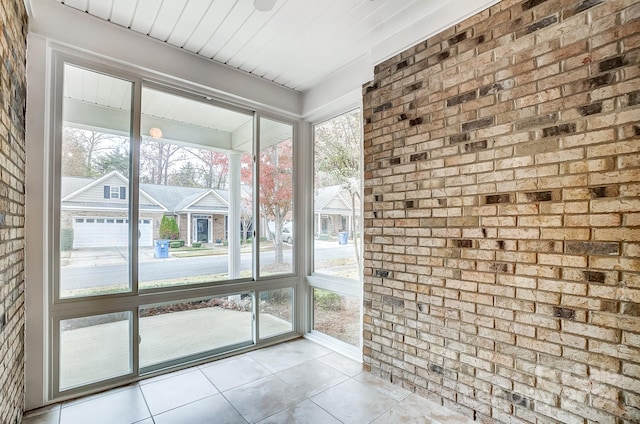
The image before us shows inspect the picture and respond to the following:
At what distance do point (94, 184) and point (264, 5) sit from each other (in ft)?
6.36

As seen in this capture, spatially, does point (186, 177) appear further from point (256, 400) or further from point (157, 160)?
point (256, 400)

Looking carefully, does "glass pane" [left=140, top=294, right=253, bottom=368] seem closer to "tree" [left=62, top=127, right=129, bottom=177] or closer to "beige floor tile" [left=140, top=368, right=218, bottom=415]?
"beige floor tile" [left=140, top=368, right=218, bottom=415]

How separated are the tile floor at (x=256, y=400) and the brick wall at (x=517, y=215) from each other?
0.84ft

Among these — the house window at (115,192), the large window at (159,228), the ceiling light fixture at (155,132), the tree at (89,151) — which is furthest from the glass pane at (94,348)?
the ceiling light fixture at (155,132)

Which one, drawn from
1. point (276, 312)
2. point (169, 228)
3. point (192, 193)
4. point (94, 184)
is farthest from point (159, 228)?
point (276, 312)

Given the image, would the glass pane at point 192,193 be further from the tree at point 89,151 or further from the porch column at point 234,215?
the tree at point 89,151

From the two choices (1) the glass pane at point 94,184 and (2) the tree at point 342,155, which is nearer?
(1) the glass pane at point 94,184

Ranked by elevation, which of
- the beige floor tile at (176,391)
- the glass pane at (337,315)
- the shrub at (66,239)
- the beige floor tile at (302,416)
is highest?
the shrub at (66,239)

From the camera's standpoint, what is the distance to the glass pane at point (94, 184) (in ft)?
7.97

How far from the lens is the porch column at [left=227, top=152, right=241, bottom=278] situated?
3377mm

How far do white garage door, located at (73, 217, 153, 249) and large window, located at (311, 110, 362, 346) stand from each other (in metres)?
1.88

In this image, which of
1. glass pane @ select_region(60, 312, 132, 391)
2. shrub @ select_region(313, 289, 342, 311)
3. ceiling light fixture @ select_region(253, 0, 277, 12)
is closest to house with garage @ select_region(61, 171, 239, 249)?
glass pane @ select_region(60, 312, 132, 391)

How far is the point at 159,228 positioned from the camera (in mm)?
2861

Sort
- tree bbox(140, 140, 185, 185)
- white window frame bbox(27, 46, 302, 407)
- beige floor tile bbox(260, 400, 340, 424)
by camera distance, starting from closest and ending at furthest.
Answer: beige floor tile bbox(260, 400, 340, 424)
white window frame bbox(27, 46, 302, 407)
tree bbox(140, 140, 185, 185)
